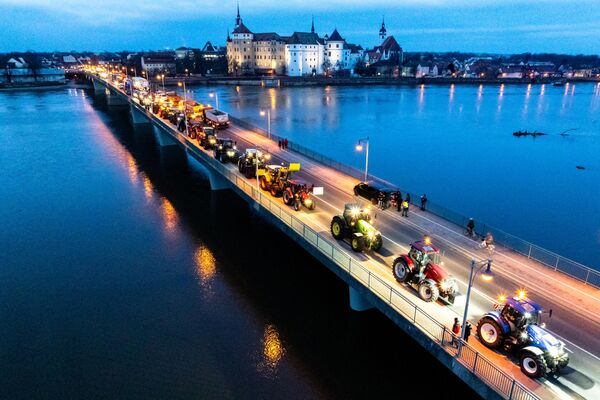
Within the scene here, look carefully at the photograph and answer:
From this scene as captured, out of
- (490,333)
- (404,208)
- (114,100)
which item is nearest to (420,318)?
(490,333)

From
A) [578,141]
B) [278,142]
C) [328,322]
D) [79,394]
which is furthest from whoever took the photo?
[578,141]

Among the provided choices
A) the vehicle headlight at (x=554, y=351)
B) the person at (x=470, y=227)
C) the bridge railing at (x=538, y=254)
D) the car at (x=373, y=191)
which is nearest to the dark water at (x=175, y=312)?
the vehicle headlight at (x=554, y=351)

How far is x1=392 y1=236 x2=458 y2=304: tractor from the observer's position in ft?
56.4

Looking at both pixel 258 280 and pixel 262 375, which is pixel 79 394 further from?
pixel 258 280

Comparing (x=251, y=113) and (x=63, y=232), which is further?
(x=251, y=113)

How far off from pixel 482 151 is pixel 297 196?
50.0 metres

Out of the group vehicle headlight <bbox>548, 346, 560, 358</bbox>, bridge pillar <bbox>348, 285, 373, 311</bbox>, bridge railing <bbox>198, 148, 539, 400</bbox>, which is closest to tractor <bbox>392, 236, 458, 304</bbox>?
bridge railing <bbox>198, 148, 539, 400</bbox>

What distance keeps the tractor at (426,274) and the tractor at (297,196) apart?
10.2 metres

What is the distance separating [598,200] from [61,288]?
172 ft

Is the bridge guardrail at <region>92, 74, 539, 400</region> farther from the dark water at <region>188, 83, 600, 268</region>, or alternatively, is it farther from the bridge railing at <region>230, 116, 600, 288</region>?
the dark water at <region>188, 83, 600, 268</region>

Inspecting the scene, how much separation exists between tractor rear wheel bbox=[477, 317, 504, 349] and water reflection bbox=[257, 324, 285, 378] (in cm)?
940

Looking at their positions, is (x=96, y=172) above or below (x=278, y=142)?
below

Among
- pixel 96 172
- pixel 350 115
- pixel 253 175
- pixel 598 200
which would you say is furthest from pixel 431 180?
pixel 350 115

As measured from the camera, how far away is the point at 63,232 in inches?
1352
